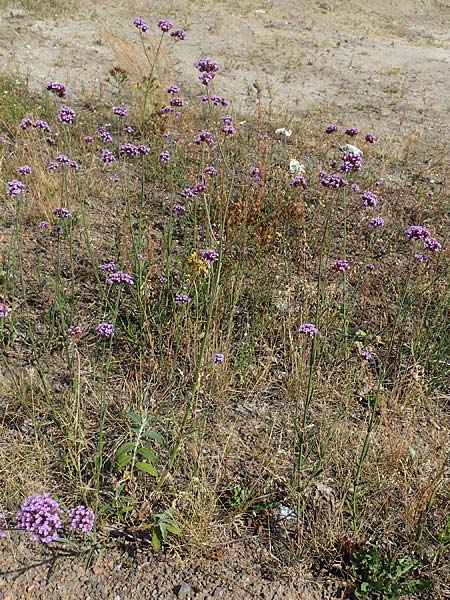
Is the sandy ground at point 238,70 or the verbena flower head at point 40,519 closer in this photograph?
the verbena flower head at point 40,519

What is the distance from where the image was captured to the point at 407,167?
6.64 metres

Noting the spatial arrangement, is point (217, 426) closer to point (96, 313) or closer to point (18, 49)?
point (96, 313)

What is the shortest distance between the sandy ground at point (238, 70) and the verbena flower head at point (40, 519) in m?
0.61

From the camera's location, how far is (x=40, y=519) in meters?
1.76

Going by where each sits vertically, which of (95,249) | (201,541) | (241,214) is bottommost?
(201,541)

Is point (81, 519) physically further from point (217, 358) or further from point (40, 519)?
point (217, 358)

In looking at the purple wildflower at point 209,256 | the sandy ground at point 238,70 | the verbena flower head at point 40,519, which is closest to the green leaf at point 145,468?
the sandy ground at point 238,70

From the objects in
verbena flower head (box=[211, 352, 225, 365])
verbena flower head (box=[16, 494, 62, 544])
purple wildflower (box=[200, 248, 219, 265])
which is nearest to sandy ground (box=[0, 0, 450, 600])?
verbena flower head (box=[16, 494, 62, 544])

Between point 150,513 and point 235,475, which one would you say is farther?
point 235,475

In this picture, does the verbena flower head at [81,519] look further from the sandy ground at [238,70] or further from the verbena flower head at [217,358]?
the verbena flower head at [217,358]

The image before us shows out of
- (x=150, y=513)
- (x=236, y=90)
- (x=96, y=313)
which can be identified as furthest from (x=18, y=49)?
(x=150, y=513)

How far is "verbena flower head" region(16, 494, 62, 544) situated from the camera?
1.74m

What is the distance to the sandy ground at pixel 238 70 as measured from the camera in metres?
2.26

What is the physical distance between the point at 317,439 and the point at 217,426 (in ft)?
1.83
